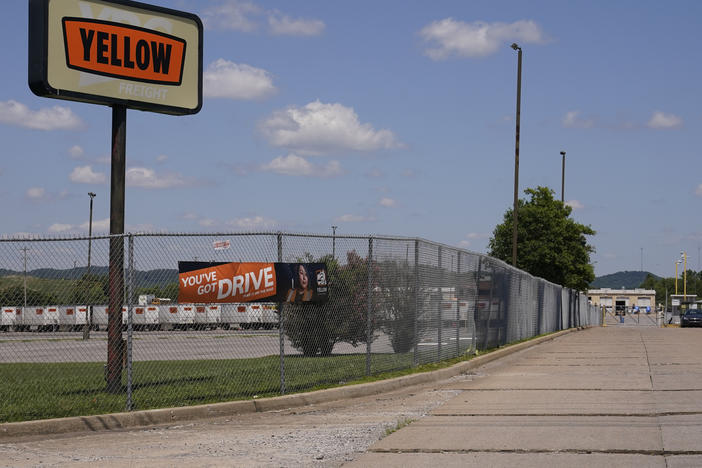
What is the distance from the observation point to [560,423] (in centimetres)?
960

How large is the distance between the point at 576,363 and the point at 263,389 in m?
8.54

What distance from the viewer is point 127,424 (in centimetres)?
995

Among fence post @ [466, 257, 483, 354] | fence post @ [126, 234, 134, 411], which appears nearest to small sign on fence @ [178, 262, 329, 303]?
fence post @ [126, 234, 134, 411]

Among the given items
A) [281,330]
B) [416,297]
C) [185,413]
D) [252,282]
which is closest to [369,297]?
[416,297]

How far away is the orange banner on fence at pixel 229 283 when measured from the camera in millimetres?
10641

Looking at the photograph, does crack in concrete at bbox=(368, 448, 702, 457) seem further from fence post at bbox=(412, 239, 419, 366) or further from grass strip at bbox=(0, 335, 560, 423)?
fence post at bbox=(412, 239, 419, 366)

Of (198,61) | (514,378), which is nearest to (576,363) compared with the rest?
(514,378)

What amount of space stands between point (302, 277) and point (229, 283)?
126 cm

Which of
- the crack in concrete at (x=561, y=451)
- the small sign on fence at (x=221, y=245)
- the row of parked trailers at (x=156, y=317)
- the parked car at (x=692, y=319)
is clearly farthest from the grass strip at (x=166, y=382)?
the parked car at (x=692, y=319)

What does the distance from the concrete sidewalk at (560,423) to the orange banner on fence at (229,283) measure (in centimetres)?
270

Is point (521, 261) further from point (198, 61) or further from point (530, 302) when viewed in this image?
point (198, 61)

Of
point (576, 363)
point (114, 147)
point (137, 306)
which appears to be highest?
point (114, 147)

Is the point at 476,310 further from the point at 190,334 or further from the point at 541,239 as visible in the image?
the point at 541,239

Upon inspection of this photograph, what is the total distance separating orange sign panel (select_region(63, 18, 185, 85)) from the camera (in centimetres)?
1184
